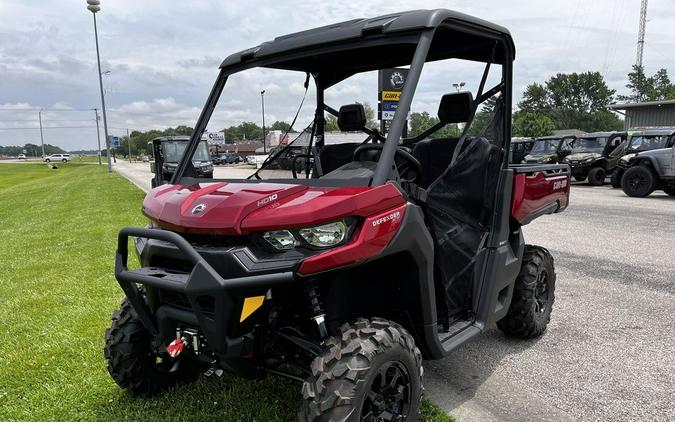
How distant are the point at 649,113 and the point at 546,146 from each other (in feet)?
82.7

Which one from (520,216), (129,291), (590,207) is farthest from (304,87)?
(590,207)

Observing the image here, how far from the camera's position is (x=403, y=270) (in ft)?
8.68

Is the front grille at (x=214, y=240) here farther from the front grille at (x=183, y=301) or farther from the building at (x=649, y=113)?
the building at (x=649, y=113)

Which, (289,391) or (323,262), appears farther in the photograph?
(289,391)

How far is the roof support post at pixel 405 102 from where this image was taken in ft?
8.19

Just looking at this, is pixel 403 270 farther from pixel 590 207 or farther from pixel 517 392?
pixel 590 207

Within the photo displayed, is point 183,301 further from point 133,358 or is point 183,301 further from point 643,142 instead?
point 643,142

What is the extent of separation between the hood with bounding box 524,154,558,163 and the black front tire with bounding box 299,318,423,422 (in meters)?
18.7

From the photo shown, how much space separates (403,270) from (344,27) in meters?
1.32

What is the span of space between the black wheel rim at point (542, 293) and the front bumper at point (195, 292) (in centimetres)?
271

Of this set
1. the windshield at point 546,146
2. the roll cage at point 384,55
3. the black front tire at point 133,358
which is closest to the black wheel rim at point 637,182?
the windshield at point 546,146

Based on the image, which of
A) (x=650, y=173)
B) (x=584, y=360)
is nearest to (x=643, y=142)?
(x=650, y=173)

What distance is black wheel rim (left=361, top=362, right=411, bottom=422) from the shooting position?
2.39 meters

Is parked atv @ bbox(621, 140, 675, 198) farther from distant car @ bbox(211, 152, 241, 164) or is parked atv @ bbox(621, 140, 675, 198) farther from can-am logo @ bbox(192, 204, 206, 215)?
can-am logo @ bbox(192, 204, 206, 215)
